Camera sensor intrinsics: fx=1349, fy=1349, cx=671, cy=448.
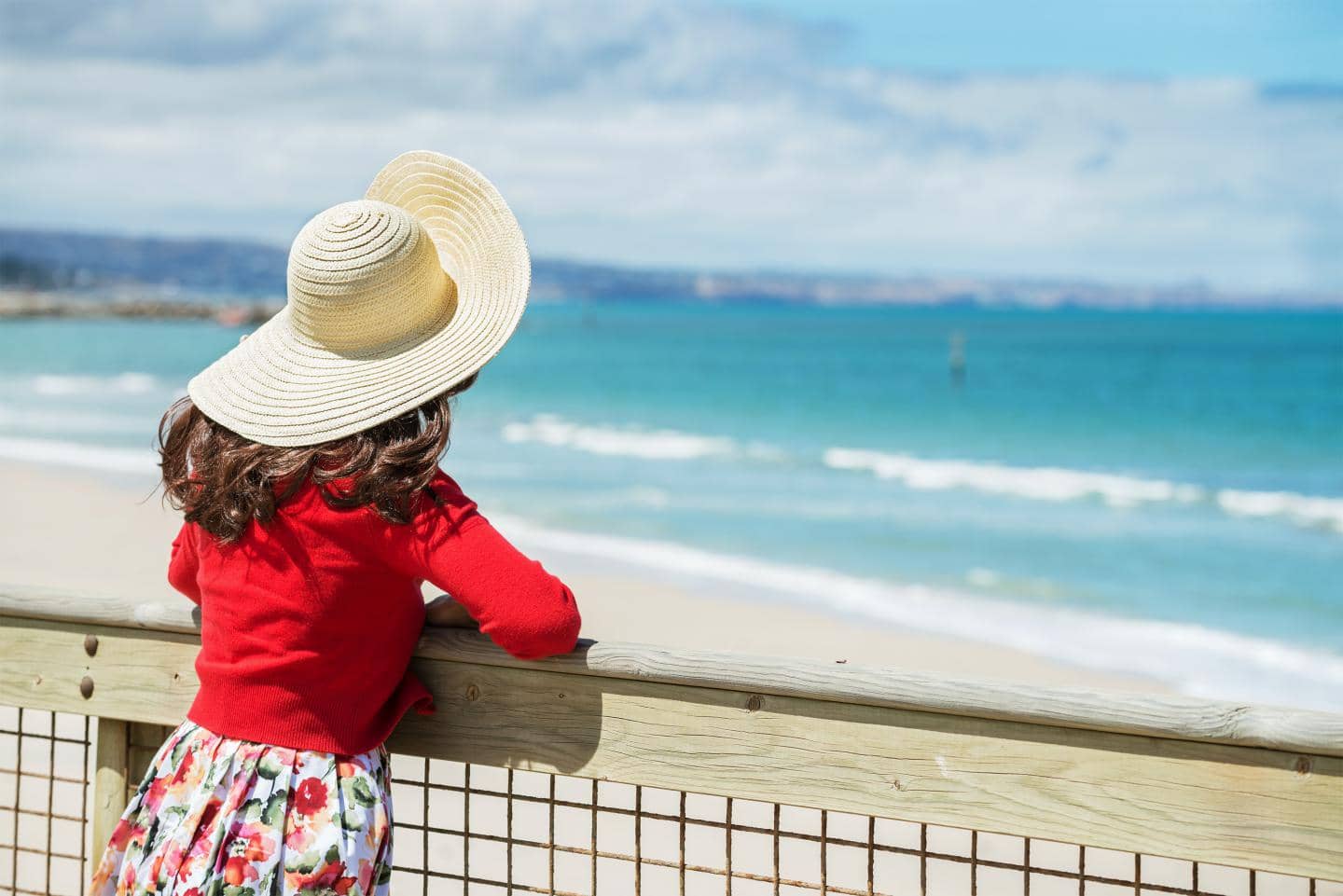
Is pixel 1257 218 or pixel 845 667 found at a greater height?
pixel 1257 218

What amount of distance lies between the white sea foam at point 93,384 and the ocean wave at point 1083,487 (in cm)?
1859

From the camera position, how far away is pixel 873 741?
174 centimetres

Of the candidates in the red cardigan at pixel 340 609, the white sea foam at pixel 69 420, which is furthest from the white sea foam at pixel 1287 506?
the white sea foam at pixel 69 420

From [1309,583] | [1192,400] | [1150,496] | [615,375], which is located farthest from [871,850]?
[615,375]

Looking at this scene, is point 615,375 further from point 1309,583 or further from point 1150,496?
point 1309,583

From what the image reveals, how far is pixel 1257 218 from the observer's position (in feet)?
291

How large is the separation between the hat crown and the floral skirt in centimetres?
57

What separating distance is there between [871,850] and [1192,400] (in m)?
39.6

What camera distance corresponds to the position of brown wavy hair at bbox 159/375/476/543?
1720 millimetres

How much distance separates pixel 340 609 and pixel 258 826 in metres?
0.30

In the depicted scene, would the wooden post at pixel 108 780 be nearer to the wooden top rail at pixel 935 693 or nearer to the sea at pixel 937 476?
the wooden top rail at pixel 935 693

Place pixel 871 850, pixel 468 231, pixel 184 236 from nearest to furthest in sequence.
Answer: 1. pixel 871 850
2. pixel 468 231
3. pixel 184 236

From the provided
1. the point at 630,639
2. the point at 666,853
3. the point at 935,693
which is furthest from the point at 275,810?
the point at 630,639

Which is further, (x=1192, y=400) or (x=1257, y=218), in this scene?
(x=1257, y=218)
